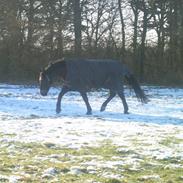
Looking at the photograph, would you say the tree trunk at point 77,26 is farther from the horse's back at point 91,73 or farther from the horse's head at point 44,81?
the horse's head at point 44,81

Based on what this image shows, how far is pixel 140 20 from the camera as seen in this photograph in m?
45.2

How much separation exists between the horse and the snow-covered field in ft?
2.88

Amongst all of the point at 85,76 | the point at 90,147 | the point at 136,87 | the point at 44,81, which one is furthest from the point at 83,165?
the point at 136,87

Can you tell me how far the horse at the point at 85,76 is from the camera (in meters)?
17.7

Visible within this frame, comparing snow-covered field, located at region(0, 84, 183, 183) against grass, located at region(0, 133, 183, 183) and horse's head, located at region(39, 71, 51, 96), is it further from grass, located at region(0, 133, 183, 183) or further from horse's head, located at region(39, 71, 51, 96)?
horse's head, located at region(39, 71, 51, 96)

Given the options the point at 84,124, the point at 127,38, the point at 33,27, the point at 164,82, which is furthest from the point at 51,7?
the point at 84,124

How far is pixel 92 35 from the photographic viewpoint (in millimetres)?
44344

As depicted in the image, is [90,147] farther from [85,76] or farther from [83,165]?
[85,76]

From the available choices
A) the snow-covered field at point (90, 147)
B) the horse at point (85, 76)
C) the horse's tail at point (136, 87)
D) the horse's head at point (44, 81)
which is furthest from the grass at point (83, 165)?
the horse's tail at point (136, 87)

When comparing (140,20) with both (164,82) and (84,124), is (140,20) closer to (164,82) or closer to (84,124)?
(164,82)

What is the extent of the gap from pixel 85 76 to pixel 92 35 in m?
26.7

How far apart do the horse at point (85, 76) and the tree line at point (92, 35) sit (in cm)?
2226

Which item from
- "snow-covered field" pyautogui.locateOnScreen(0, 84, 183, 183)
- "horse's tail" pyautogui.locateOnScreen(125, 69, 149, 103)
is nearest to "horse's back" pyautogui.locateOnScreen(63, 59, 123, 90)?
"horse's tail" pyautogui.locateOnScreen(125, 69, 149, 103)

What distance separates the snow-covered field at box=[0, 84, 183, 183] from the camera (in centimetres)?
800
